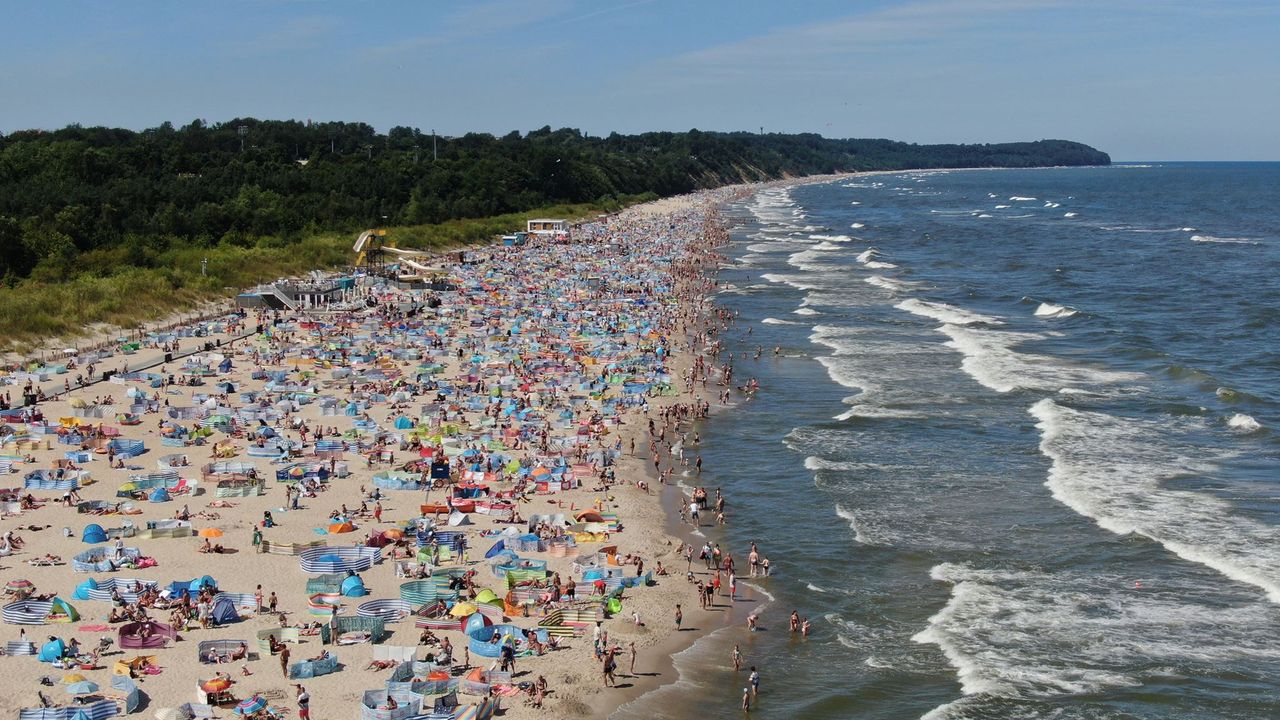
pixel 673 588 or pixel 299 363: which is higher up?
pixel 299 363

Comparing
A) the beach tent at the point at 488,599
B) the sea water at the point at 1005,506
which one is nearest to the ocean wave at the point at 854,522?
the sea water at the point at 1005,506

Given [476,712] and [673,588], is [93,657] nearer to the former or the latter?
[476,712]

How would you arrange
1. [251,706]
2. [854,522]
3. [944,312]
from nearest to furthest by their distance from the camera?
[251,706]
[854,522]
[944,312]

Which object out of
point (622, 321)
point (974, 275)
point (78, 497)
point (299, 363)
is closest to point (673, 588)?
point (78, 497)

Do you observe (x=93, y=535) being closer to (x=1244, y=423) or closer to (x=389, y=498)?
(x=389, y=498)

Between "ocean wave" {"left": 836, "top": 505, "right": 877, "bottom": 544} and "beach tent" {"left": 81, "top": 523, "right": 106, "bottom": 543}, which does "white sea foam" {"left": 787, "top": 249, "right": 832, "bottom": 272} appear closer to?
"ocean wave" {"left": 836, "top": 505, "right": 877, "bottom": 544}

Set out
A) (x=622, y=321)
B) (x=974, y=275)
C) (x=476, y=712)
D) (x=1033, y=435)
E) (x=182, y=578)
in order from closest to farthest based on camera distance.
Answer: (x=476, y=712), (x=182, y=578), (x=1033, y=435), (x=622, y=321), (x=974, y=275)

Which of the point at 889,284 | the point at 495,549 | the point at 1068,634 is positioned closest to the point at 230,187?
the point at 889,284

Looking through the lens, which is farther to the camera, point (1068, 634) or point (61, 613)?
point (1068, 634)
